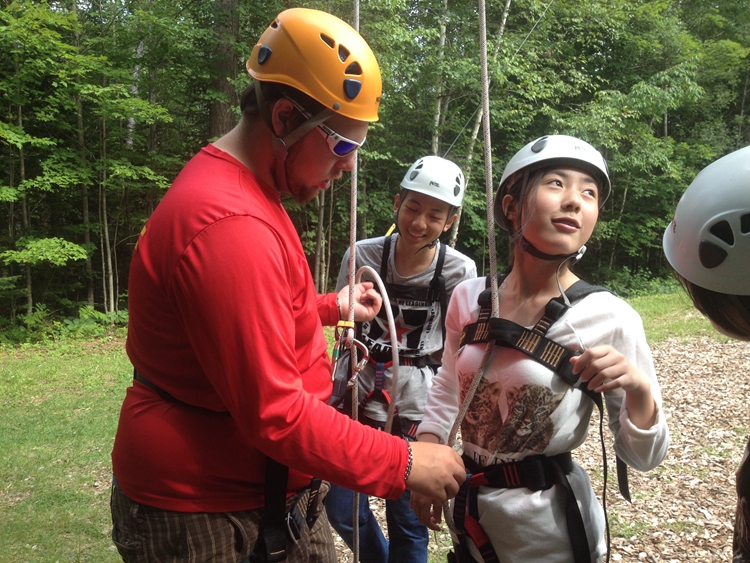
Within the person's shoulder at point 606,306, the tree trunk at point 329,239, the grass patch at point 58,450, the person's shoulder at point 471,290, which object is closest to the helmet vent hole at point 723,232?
the person's shoulder at point 606,306

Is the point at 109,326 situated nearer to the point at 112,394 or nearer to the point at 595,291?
the point at 112,394

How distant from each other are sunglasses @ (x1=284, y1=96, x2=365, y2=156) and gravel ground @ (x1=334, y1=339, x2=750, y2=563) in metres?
3.13

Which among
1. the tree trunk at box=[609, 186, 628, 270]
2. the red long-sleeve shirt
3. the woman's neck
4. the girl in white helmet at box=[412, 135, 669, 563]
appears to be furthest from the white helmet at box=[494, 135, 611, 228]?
the tree trunk at box=[609, 186, 628, 270]

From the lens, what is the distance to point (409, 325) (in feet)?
9.94

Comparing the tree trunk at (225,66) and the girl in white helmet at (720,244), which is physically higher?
the tree trunk at (225,66)

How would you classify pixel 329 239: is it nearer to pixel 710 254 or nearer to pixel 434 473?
pixel 434 473

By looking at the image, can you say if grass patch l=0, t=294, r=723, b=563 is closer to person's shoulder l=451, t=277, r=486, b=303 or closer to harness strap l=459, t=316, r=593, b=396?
person's shoulder l=451, t=277, r=486, b=303

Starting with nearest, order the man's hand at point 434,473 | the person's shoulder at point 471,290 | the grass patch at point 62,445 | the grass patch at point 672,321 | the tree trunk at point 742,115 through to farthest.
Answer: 1. the man's hand at point 434,473
2. the person's shoulder at point 471,290
3. the grass patch at point 62,445
4. the grass patch at point 672,321
5. the tree trunk at point 742,115

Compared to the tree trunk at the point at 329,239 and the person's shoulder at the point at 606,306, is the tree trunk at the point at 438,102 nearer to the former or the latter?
the tree trunk at the point at 329,239

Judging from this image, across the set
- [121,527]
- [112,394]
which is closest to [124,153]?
[112,394]

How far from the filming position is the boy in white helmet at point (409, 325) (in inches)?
115

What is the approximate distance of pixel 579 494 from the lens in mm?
1665

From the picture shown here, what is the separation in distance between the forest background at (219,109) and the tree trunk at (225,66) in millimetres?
32

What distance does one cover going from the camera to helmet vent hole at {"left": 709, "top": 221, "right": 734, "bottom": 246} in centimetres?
133
